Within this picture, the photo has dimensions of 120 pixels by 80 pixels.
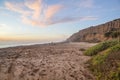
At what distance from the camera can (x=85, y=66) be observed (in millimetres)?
10195

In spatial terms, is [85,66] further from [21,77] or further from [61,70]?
[21,77]

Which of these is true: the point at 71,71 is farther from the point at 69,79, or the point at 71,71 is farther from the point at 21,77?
the point at 21,77

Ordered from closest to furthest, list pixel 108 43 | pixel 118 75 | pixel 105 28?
1. pixel 118 75
2. pixel 108 43
3. pixel 105 28

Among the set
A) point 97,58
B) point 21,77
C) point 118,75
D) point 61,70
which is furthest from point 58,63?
point 118,75

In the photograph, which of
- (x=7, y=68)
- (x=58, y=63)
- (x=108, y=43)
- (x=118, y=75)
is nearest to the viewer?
(x=118, y=75)

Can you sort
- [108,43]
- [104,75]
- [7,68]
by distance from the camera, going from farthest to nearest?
1. [108,43]
2. [7,68]
3. [104,75]

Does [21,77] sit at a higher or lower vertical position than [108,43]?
lower

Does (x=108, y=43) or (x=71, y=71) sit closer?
(x=71, y=71)

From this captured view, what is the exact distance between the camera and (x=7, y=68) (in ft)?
32.4

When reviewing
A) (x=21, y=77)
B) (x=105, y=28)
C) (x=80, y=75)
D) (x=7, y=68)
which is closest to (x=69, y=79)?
(x=80, y=75)

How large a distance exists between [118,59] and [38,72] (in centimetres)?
375

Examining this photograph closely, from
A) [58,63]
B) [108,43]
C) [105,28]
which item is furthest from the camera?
[105,28]

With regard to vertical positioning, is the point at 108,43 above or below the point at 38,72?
above

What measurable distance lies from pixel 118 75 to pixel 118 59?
1612mm
